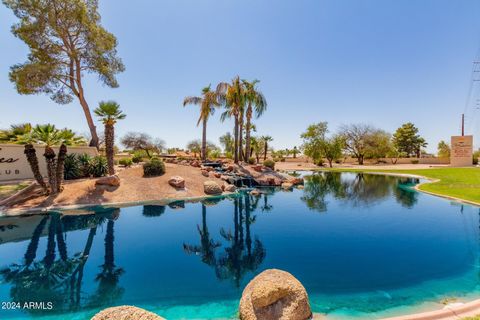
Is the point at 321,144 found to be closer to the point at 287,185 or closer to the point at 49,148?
the point at 287,185

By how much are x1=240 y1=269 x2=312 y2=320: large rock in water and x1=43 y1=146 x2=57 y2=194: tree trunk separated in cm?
1526

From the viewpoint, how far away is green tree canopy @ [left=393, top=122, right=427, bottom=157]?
66.5 meters

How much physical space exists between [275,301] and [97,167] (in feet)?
63.8

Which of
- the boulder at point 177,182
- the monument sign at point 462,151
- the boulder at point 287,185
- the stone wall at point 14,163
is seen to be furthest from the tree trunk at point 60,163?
the monument sign at point 462,151

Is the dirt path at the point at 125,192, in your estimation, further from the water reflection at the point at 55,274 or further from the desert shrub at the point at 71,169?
the water reflection at the point at 55,274

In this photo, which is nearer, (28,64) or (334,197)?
(334,197)

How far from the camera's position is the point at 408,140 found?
6638 centimetres

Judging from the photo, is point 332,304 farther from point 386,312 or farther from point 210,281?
point 210,281

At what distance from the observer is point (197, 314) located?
→ 4.67 m

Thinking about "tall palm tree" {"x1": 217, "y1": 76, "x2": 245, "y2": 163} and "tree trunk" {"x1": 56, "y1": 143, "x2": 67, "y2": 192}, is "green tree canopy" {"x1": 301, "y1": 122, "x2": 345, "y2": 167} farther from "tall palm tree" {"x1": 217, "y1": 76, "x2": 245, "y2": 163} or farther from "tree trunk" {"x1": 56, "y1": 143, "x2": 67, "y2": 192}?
"tree trunk" {"x1": 56, "y1": 143, "x2": 67, "y2": 192}

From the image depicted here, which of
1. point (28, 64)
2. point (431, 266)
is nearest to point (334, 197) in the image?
point (431, 266)

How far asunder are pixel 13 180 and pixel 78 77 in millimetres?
11203

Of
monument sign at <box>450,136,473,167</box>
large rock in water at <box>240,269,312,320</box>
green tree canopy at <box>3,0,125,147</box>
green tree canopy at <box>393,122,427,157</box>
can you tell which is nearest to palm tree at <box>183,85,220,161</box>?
green tree canopy at <box>3,0,125,147</box>

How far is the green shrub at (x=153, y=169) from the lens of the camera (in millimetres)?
19875
